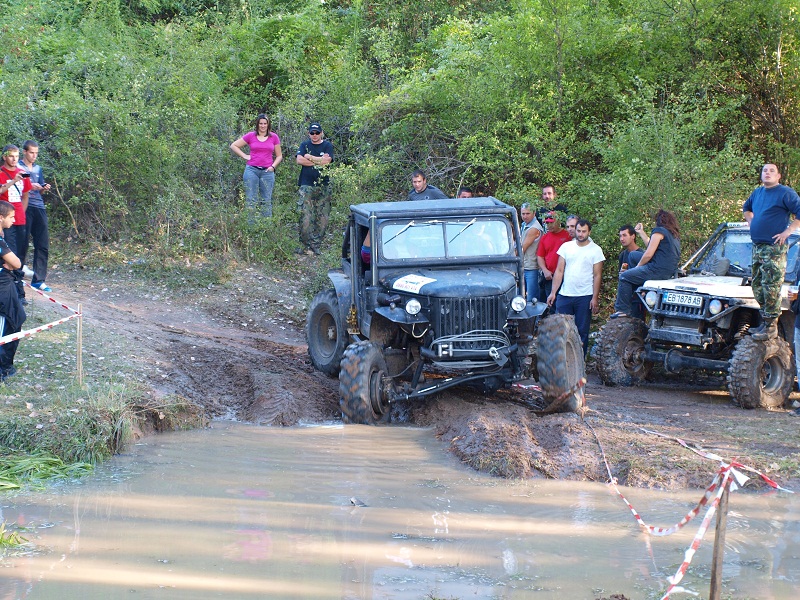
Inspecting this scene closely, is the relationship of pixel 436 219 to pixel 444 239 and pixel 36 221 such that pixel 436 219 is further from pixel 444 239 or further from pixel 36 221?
pixel 36 221

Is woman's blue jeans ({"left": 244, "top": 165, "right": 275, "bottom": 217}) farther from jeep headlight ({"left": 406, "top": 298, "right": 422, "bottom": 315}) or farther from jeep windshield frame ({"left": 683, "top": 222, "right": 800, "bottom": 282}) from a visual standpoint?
jeep headlight ({"left": 406, "top": 298, "right": 422, "bottom": 315})

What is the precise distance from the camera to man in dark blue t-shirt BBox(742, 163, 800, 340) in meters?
8.61

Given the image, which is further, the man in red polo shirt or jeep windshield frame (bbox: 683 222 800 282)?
the man in red polo shirt

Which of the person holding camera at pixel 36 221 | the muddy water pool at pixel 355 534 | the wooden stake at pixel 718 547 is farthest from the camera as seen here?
the person holding camera at pixel 36 221

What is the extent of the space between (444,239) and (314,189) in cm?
590

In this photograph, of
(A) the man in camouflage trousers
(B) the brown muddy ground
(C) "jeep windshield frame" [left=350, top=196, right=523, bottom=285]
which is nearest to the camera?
(B) the brown muddy ground

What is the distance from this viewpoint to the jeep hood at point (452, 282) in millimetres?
7906

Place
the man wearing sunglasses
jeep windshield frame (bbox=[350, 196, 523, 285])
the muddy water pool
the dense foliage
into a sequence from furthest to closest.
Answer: the dense foliage
the man wearing sunglasses
jeep windshield frame (bbox=[350, 196, 523, 285])
the muddy water pool

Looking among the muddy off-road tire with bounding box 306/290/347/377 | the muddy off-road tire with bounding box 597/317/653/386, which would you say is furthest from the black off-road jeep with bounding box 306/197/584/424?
the muddy off-road tire with bounding box 597/317/653/386

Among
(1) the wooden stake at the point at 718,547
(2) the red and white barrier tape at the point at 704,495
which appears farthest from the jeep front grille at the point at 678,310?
(1) the wooden stake at the point at 718,547

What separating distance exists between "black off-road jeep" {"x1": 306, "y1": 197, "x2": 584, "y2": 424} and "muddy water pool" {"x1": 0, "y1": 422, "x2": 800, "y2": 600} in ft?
2.95

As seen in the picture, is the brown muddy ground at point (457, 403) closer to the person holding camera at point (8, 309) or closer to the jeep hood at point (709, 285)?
the jeep hood at point (709, 285)

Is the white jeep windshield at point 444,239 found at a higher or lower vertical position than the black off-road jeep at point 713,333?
higher

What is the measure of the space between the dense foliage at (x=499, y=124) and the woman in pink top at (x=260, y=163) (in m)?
0.27
